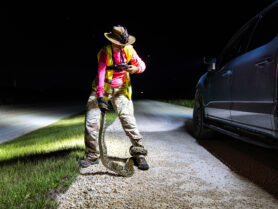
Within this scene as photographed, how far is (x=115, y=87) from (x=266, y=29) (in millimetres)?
2042

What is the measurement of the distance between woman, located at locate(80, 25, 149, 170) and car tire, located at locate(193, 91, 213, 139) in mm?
1935

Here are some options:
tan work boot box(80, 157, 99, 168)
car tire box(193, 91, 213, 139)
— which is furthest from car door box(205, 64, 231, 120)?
tan work boot box(80, 157, 99, 168)

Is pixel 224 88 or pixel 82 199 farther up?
pixel 224 88

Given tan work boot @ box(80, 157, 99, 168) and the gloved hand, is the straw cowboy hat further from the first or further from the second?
tan work boot @ box(80, 157, 99, 168)

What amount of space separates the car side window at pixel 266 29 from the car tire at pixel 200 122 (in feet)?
6.38

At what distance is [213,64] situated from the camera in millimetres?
4199

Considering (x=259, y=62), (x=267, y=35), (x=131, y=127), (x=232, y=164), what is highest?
(x=267, y=35)

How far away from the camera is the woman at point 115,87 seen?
3.07 meters

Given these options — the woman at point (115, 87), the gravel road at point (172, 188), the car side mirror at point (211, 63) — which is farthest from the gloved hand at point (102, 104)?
the car side mirror at point (211, 63)

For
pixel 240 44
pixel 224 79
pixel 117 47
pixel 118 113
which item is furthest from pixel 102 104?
pixel 240 44

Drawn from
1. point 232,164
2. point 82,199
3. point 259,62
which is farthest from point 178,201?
point 259,62

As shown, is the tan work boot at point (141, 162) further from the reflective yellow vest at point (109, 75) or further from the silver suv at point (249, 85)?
the silver suv at point (249, 85)

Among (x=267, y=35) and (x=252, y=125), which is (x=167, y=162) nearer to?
(x=252, y=125)

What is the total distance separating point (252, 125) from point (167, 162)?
51.5 inches
